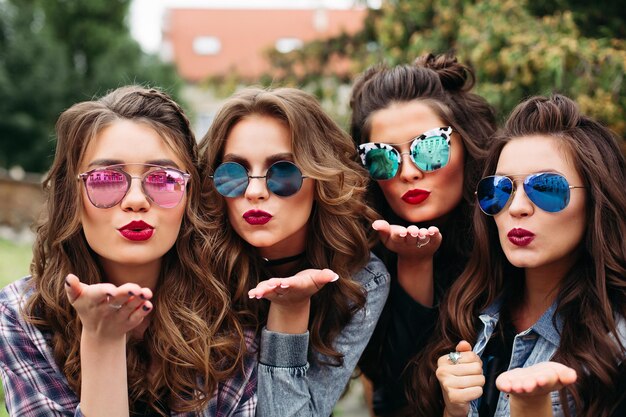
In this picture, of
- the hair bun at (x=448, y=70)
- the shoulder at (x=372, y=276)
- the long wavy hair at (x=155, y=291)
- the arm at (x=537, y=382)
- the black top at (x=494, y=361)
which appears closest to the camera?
the arm at (x=537, y=382)

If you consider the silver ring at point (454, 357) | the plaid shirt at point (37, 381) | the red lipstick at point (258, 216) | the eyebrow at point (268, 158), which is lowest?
the plaid shirt at point (37, 381)

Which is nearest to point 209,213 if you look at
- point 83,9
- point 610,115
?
point 610,115

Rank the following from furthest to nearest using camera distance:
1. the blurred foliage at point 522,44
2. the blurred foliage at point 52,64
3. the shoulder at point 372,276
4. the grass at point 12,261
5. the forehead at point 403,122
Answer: the blurred foliage at point 52,64 → the grass at point 12,261 → the blurred foliage at point 522,44 → the forehead at point 403,122 → the shoulder at point 372,276

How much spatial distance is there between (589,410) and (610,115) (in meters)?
2.54

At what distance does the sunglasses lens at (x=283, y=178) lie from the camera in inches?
107

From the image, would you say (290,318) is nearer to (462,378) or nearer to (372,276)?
(372,276)

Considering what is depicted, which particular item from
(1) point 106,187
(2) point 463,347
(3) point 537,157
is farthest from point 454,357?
(1) point 106,187

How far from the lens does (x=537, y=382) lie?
2029mm

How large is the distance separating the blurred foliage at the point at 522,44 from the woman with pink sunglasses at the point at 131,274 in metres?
1.65

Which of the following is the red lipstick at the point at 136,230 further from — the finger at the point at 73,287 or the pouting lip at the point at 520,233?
the pouting lip at the point at 520,233

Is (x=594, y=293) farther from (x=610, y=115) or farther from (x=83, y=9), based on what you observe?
(x=83, y=9)

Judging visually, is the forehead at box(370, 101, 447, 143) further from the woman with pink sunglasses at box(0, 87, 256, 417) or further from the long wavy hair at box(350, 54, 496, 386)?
the woman with pink sunglasses at box(0, 87, 256, 417)

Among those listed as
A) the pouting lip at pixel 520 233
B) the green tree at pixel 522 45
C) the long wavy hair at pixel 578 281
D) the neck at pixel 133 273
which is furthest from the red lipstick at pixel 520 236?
the green tree at pixel 522 45

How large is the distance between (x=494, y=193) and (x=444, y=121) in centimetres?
64
